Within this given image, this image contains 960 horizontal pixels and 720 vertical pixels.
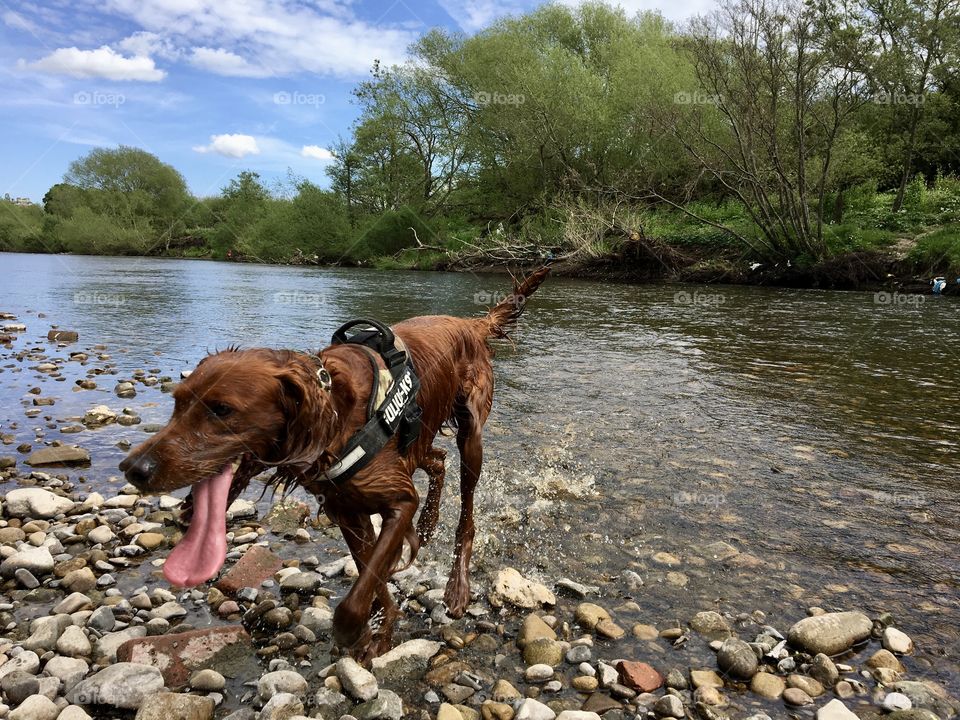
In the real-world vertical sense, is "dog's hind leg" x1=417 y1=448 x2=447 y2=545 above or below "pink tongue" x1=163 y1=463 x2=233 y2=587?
below

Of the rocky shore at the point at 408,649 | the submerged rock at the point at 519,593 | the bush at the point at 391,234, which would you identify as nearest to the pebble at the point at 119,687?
the rocky shore at the point at 408,649

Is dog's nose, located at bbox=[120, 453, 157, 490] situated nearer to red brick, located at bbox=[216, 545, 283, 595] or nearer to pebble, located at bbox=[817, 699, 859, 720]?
red brick, located at bbox=[216, 545, 283, 595]

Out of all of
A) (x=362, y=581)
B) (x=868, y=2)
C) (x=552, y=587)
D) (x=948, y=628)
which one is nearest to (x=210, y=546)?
(x=362, y=581)

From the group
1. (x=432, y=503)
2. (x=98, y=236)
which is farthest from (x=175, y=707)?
(x=98, y=236)

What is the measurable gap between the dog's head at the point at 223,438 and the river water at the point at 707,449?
2.00m

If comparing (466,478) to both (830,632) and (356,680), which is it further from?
(830,632)

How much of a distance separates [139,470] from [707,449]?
5.24m

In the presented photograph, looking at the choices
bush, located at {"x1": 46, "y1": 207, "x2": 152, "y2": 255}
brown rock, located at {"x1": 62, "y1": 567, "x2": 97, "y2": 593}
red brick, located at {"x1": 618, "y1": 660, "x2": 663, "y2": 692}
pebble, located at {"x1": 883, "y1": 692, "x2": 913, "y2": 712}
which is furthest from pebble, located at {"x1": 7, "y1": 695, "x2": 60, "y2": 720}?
bush, located at {"x1": 46, "y1": 207, "x2": 152, "y2": 255}

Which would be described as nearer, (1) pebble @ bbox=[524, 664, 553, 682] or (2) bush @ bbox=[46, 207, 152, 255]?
(1) pebble @ bbox=[524, 664, 553, 682]

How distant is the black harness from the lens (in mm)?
2787

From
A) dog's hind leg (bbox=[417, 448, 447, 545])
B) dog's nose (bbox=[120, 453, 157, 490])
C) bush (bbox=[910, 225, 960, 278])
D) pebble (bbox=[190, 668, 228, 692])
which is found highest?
bush (bbox=[910, 225, 960, 278])

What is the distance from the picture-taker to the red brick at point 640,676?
9.62ft

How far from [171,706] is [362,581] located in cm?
93

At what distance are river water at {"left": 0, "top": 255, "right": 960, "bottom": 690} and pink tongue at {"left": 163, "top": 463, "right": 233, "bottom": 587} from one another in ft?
6.79
